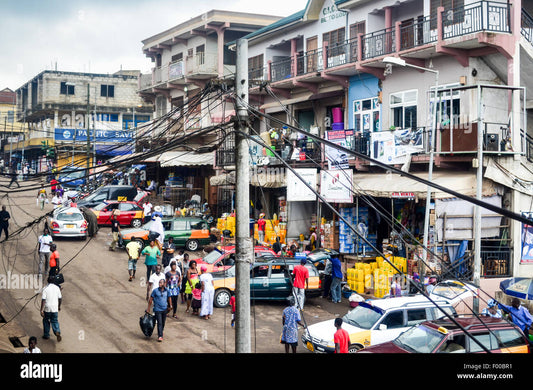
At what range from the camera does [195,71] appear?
3881 centimetres

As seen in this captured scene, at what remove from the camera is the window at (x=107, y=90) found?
235ft

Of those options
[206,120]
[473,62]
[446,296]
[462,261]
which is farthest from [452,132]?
[206,120]

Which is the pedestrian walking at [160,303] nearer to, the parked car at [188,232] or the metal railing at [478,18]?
the parked car at [188,232]

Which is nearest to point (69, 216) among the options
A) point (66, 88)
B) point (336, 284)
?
point (336, 284)

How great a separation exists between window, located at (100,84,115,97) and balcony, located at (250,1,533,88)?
44545 mm

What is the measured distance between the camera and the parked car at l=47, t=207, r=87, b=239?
27.0 meters

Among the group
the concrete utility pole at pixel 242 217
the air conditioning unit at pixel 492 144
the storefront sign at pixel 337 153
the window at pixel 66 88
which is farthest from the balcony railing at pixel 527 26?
the window at pixel 66 88

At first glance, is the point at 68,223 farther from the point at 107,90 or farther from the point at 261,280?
the point at 107,90

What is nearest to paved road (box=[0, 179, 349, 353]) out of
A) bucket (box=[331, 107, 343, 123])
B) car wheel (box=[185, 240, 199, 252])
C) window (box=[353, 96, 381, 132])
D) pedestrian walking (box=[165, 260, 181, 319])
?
pedestrian walking (box=[165, 260, 181, 319])

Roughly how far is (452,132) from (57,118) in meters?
57.9

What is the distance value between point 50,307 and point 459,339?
1011 cm

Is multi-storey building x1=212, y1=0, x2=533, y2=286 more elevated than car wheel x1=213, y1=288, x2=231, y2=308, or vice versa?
multi-storey building x1=212, y1=0, x2=533, y2=286

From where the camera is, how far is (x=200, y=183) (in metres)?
41.5

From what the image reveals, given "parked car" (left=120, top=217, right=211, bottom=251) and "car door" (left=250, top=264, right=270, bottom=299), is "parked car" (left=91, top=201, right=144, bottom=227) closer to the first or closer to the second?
"parked car" (left=120, top=217, right=211, bottom=251)
